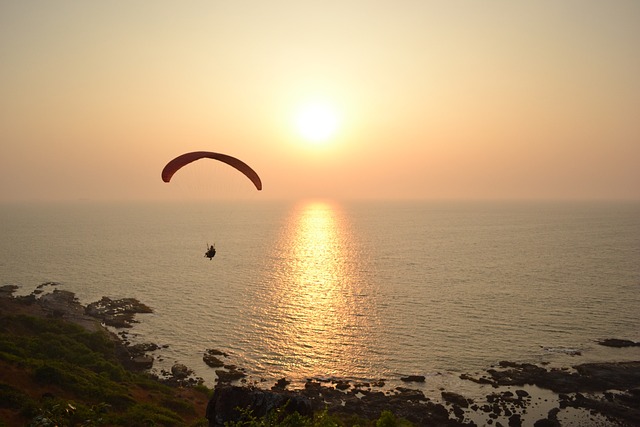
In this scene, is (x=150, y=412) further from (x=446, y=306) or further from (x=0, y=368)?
(x=446, y=306)

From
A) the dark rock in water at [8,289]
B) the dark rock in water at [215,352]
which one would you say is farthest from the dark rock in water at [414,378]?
the dark rock in water at [8,289]

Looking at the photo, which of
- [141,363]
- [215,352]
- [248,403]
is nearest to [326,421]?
[248,403]

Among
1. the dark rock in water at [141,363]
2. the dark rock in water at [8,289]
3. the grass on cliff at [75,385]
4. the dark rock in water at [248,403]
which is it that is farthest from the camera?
the dark rock in water at [8,289]

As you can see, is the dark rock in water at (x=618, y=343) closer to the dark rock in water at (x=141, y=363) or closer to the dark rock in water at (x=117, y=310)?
the dark rock in water at (x=141, y=363)

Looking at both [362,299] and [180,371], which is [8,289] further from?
[362,299]

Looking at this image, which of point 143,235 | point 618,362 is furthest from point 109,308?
point 143,235

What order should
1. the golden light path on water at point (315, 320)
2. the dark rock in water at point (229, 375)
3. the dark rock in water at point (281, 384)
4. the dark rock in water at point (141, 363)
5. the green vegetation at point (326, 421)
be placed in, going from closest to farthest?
the green vegetation at point (326, 421) < the dark rock in water at point (281, 384) < the dark rock in water at point (229, 375) < the dark rock in water at point (141, 363) < the golden light path on water at point (315, 320)

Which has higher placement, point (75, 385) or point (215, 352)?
point (75, 385)
